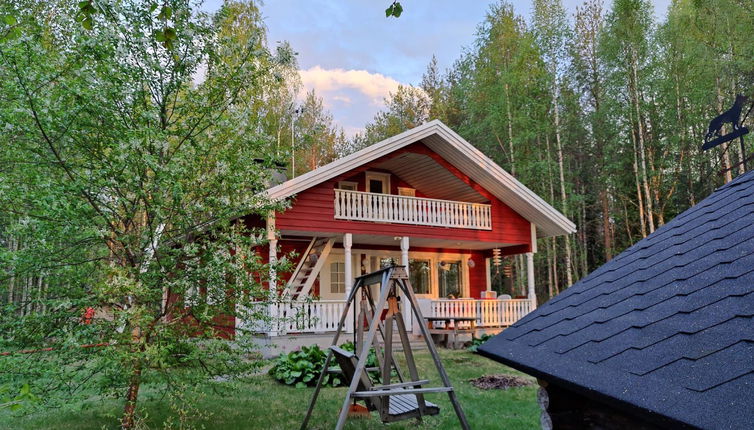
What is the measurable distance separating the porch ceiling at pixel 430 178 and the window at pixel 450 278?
7.00ft

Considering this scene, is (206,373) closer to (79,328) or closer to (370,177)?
(79,328)

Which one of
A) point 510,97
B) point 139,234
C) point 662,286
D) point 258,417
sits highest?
Answer: point 510,97

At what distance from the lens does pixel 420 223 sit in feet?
41.6

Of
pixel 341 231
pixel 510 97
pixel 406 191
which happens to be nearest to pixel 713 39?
pixel 510 97

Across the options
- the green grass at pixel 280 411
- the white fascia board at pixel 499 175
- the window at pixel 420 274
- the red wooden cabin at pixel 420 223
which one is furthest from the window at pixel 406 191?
the green grass at pixel 280 411

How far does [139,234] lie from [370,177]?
10.1 metres

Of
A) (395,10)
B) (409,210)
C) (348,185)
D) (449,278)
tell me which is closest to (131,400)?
(395,10)

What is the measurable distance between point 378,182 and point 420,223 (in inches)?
98.7

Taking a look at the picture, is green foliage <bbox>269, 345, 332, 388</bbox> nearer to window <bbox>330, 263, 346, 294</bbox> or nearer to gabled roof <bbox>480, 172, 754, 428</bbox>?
window <bbox>330, 263, 346, 294</bbox>

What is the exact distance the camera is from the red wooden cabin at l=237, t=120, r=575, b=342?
11539 mm

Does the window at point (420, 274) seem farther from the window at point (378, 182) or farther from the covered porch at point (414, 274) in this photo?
the window at point (378, 182)

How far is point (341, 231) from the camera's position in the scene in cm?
1180

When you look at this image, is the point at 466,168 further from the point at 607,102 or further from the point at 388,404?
the point at 388,404

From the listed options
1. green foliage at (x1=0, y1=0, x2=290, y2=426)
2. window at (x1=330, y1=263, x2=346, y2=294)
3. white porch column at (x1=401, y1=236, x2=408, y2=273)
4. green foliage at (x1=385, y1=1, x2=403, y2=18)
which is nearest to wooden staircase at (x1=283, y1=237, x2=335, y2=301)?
window at (x1=330, y1=263, x2=346, y2=294)
